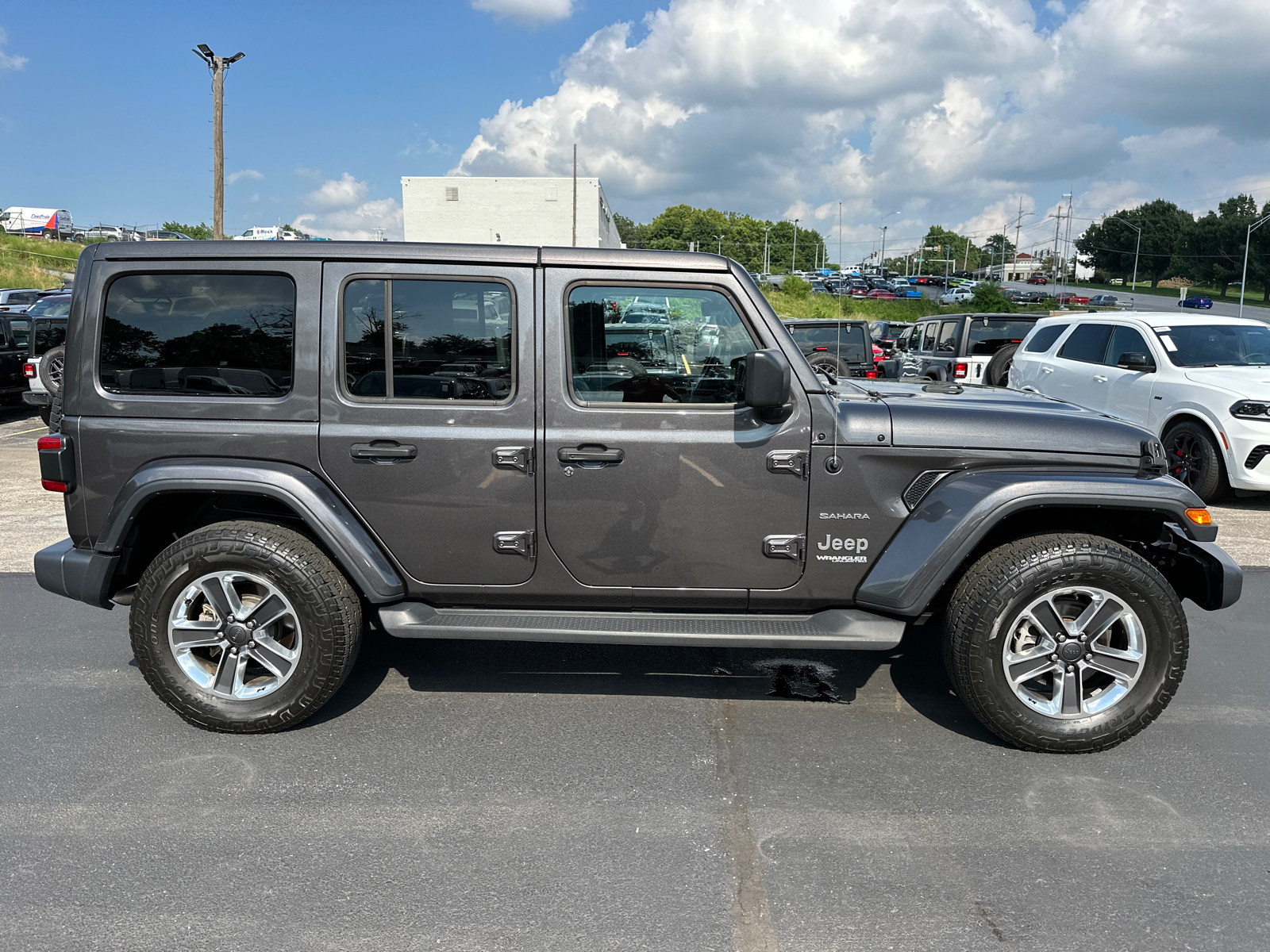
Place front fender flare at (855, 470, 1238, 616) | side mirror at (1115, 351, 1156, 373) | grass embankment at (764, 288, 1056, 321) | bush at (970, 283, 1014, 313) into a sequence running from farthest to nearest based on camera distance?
bush at (970, 283, 1014, 313) → grass embankment at (764, 288, 1056, 321) → side mirror at (1115, 351, 1156, 373) → front fender flare at (855, 470, 1238, 616)

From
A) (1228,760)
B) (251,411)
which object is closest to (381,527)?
(251,411)

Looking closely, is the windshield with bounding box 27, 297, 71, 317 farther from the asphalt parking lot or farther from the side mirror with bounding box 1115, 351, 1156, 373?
the side mirror with bounding box 1115, 351, 1156, 373

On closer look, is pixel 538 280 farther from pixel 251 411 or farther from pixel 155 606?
pixel 155 606

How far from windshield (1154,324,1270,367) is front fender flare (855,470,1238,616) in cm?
626

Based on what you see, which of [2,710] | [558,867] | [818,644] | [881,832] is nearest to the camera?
[558,867]

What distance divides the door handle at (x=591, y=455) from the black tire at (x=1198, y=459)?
664cm

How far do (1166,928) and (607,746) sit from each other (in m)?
1.97

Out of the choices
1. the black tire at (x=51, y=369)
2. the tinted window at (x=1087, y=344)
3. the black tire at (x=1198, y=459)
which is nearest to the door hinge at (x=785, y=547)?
the black tire at (x=1198, y=459)

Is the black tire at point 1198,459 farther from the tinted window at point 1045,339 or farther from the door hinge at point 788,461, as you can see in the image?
the door hinge at point 788,461

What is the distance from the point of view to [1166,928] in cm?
264

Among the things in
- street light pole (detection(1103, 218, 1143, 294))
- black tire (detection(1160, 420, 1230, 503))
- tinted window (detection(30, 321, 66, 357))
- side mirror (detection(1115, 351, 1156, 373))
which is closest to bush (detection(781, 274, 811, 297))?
tinted window (detection(30, 321, 66, 357))

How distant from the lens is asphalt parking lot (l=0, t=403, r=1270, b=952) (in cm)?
266

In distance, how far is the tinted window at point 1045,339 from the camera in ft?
35.0

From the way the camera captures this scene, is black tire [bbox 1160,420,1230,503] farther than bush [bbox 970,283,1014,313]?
No
